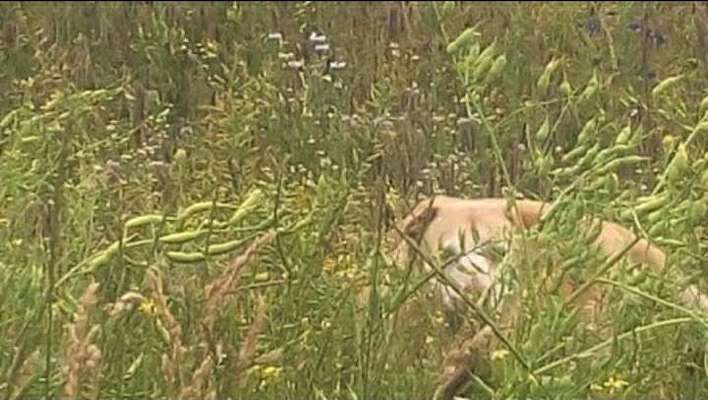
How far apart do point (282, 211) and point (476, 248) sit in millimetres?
292

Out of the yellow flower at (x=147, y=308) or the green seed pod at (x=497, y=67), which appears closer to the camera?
the yellow flower at (x=147, y=308)

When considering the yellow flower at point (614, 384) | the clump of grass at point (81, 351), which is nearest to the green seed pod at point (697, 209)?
the yellow flower at point (614, 384)

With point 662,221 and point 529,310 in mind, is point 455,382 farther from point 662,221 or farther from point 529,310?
point 662,221

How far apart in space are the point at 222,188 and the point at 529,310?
43.0 inches

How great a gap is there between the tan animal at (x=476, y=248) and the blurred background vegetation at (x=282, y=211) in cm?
6

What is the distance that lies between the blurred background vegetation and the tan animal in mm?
55

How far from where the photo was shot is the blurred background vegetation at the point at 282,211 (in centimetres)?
223

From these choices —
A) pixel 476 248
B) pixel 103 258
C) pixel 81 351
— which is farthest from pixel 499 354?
pixel 81 351

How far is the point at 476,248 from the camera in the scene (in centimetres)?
240

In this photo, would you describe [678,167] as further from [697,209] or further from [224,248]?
[224,248]

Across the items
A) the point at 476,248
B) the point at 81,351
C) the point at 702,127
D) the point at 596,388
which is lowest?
the point at 596,388

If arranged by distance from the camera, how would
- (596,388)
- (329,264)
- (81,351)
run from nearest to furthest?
1. (81,351)
2. (596,388)
3. (329,264)

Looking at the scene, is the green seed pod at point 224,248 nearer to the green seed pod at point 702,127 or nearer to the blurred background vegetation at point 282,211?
the blurred background vegetation at point 282,211

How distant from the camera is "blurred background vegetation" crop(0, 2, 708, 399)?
7.31 ft
